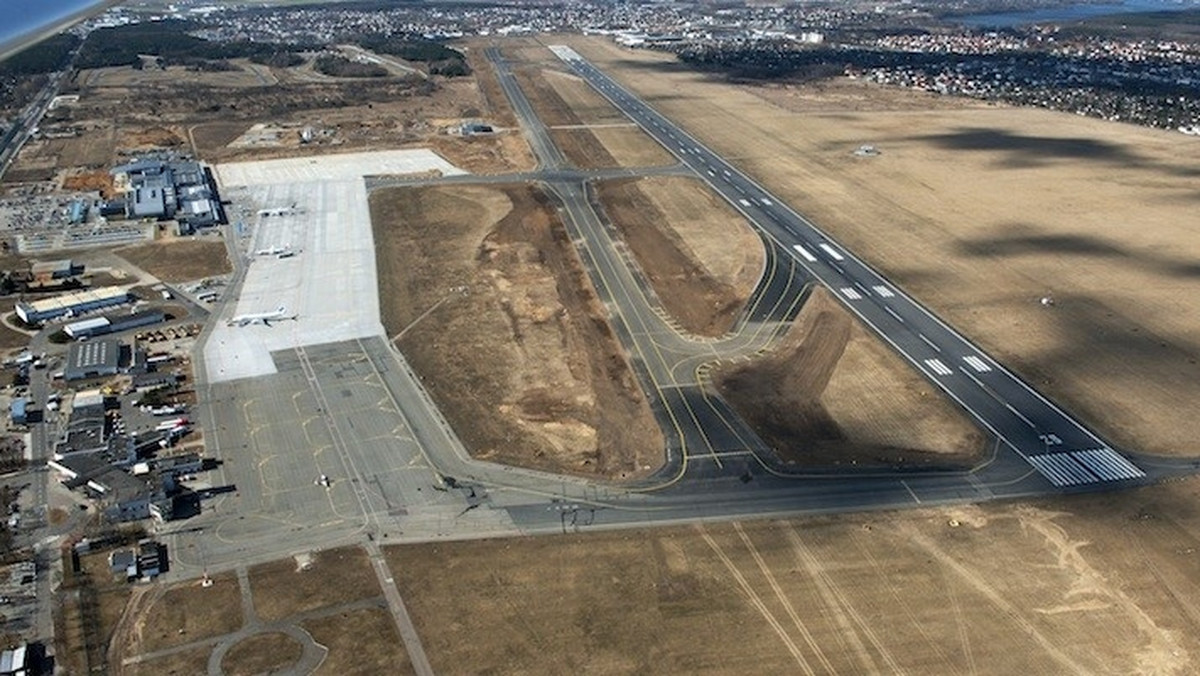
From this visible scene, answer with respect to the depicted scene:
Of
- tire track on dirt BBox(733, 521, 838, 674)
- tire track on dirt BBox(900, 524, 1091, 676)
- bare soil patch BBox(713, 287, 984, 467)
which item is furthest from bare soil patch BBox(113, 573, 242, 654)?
tire track on dirt BBox(900, 524, 1091, 676)

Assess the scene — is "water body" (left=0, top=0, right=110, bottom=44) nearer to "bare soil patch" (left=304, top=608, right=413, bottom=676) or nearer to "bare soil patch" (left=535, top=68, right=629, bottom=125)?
"bare soil patch" (left=304, top=608, right=413, bottom=676)

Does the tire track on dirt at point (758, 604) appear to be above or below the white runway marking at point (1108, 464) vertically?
below

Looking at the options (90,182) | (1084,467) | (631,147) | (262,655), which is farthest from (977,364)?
(90,182)

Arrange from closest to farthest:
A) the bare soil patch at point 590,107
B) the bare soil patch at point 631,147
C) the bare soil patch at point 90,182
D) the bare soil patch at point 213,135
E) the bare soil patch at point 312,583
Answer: the bare soil patch at point 312,583
the bare soil patch at point 90,182
the bare soil patch at point 631,147
the bare soil patch at point 213,135
the bare soil patch at point 590,107

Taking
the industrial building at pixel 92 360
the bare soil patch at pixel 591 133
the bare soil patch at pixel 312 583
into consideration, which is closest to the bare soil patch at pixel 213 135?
the bare soil patch at pixel 591 133

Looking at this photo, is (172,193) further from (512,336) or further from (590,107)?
(590,107)

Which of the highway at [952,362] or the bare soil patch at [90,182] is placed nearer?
the highway at [952,362]

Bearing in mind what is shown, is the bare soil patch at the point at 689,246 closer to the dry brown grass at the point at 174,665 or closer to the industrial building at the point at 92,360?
the industrial building at the point at 92,360
